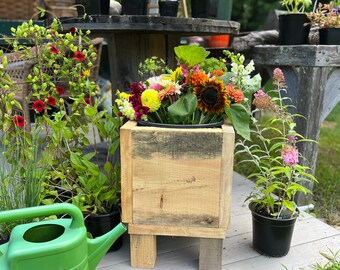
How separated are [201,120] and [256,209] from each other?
0.50 m

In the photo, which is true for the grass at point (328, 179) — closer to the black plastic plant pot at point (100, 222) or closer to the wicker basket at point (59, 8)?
the black plastic plant pot at point (100, 222)

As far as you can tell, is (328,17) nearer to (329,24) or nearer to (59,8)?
(329,24)

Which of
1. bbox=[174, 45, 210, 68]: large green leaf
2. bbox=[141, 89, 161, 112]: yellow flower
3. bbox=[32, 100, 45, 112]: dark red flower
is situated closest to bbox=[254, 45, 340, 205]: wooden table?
bbox=[174, 45, 210, 68]: large green leaf

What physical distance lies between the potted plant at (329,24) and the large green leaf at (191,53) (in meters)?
1.01

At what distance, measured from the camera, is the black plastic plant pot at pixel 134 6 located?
1.85 metres

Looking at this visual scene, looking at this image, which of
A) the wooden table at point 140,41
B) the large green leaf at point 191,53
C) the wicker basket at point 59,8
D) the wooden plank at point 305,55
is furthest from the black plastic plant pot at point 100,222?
the wicker basket at point 59,8

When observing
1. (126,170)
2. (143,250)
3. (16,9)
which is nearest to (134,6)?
(126,170)

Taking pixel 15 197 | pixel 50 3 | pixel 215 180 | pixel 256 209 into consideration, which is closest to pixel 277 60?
pixel 256 209

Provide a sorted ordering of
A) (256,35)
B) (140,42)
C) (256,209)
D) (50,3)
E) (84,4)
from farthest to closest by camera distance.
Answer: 1. (50,3)
2. (256,35)
3. (140,42)
4. (84,4)
5. (256,209)

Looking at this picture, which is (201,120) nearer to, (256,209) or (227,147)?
(227,147)

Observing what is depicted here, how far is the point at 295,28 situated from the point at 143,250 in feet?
4.95

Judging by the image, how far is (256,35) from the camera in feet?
8.60

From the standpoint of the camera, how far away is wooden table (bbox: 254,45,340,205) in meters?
1.88

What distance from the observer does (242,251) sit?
1.57 metres
